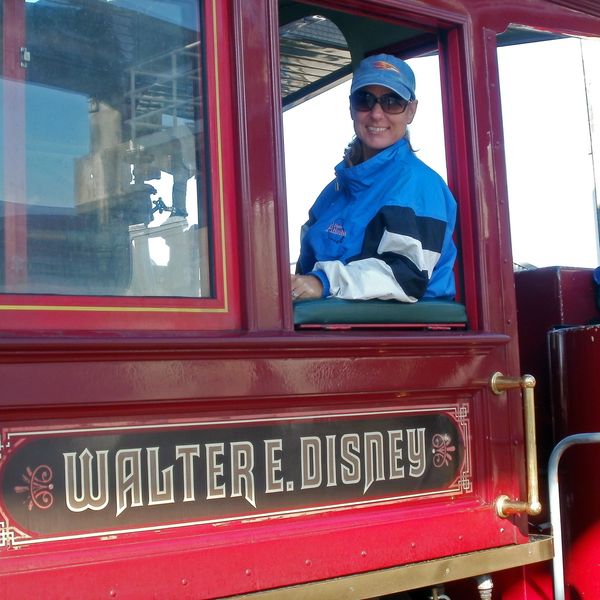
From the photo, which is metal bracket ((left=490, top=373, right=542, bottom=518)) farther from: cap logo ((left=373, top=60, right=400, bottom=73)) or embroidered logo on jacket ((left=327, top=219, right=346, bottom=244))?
cap logo ((left=373, top=60, right=400, bottom=73))

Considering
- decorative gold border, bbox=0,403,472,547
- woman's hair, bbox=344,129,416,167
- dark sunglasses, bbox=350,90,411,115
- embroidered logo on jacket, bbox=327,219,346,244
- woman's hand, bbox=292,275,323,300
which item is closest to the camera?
decorative gold border, bbox=0,403,472,547

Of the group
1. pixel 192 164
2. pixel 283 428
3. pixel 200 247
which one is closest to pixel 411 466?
pixel 283 428

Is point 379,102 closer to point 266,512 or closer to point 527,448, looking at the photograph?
point 527,448

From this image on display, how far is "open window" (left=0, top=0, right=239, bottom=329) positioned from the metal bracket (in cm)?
74

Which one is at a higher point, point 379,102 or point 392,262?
point 379,102

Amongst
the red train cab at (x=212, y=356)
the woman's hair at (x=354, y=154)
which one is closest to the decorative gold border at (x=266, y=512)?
the red train cab at (x=212, y=356)

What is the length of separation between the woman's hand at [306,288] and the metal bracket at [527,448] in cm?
50

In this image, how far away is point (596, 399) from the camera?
2561 millimetres

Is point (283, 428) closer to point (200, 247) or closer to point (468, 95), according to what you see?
point (200, 247)

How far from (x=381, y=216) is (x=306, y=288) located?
0.91ft

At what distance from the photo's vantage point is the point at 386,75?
2.53 metres

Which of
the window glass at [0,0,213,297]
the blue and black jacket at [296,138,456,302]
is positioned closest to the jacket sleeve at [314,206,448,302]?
the blue and black jacket at [296,138,456,302]

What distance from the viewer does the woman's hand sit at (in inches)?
88.0

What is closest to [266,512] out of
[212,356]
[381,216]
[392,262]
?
[212,356]
